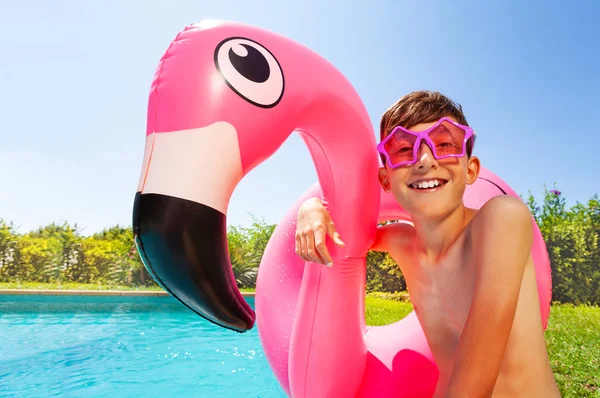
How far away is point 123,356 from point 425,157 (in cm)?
476

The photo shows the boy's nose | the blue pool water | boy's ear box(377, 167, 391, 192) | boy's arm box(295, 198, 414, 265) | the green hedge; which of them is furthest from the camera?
the green hedge

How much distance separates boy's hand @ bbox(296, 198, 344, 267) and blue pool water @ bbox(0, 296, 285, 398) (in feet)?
8.93

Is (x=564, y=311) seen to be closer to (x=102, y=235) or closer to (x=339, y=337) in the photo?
(x=339, y=337)

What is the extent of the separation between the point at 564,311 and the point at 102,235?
11.9 metres

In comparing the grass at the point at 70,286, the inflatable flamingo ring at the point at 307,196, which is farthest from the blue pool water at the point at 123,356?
the inflatable flamingo ring at the point at 307,196

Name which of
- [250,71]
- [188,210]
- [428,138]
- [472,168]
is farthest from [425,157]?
[188,210]

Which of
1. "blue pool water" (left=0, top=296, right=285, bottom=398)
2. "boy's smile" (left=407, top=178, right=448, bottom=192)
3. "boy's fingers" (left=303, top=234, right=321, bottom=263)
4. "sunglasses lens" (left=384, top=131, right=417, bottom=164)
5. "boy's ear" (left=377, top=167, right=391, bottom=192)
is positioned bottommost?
"blue pool water" (left=0, top=296, right=285, bottom=398)

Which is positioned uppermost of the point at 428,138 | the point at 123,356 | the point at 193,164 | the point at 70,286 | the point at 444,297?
the point at 428,138

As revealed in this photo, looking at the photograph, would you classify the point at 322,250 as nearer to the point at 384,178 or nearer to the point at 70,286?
the point at 384,178

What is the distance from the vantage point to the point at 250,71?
1.05m

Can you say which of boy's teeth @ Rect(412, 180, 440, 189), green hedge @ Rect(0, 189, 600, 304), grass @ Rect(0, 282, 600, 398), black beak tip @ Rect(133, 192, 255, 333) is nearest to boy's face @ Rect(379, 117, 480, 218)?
boy's teeth @ Rect(412, 180, 440, 189)

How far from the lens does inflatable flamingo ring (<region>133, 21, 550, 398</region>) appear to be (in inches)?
37.7

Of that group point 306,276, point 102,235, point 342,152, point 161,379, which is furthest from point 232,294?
point 102,235

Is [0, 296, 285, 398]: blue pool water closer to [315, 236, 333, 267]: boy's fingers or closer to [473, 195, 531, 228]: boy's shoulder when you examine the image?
[315, 236, 333, 267]: boy's fingers
